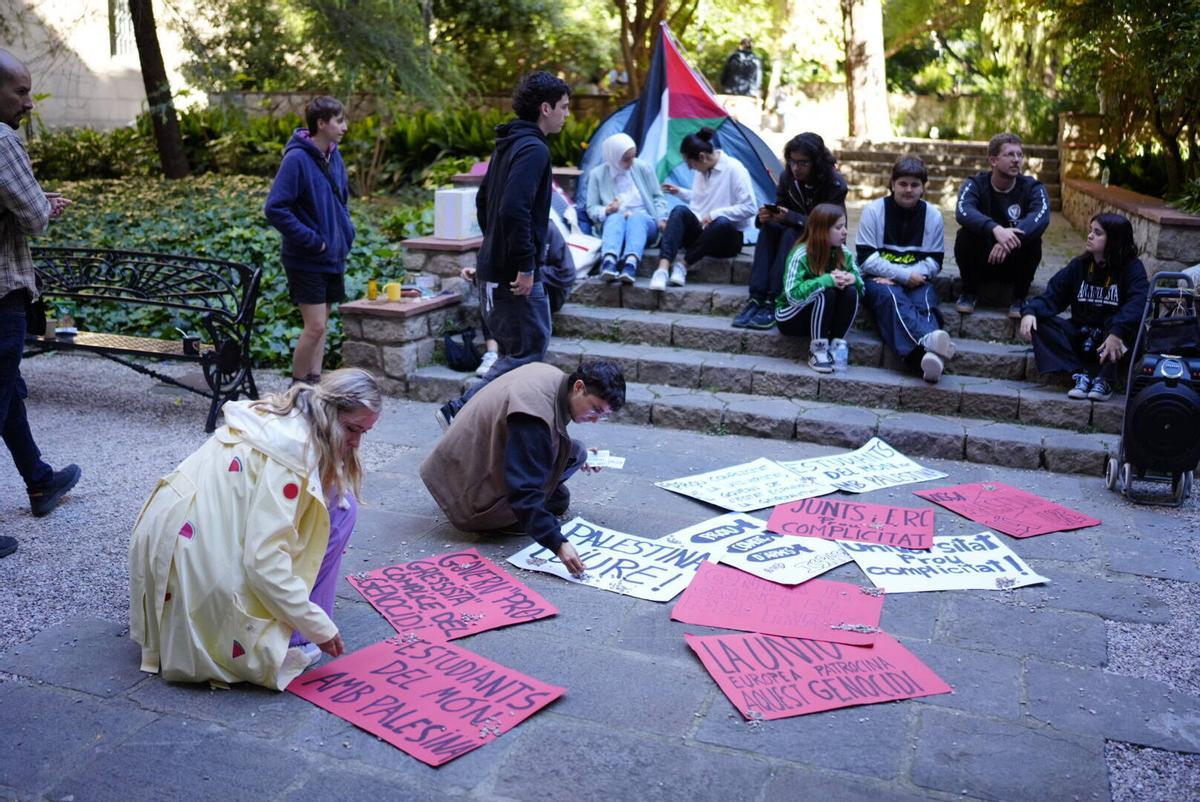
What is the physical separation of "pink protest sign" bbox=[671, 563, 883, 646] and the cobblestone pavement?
0.33 ft

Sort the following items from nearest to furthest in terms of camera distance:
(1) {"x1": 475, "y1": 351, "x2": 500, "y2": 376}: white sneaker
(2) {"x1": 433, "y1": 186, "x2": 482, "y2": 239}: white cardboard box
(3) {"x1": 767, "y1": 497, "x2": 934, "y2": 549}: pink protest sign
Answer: (3) {"x1": 767, "y1": 497, "x2": 934, "y2": 549}: pink protest sign, (1) {"x1": 475, "y1": 351, "x2": 500, "y2": 376}: white sneaker, (2) {"x1": 433, "y1": 186, "x2": 482, "y2": 239}: white cardboard box

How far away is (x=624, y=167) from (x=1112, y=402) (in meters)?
3.86

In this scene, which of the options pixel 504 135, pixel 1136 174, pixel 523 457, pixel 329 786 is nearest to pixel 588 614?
pixel 523 457

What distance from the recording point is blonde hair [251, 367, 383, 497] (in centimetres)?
320

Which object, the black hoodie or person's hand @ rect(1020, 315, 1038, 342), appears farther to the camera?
person's hand @ rect(1020, 315, 1038, 342)

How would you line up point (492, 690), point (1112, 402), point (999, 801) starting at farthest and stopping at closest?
point (1112, 402)
point (492, 690)
point (999, 801)

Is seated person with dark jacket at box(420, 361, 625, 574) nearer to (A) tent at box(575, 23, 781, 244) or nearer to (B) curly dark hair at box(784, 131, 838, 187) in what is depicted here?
(B) curly dark hair at box(784, 131, 838, 187)

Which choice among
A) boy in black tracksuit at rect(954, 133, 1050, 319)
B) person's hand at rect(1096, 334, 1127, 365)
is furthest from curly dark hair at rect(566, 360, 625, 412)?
boy in black tracksuit at rect(954, 133, 1050, 319)

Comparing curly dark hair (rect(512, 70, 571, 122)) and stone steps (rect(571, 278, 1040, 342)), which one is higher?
curly dark hair (rect(512, 70, 571, 122))

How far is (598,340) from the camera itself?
24.5 feet

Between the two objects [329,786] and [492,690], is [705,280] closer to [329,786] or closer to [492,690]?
[492,690]

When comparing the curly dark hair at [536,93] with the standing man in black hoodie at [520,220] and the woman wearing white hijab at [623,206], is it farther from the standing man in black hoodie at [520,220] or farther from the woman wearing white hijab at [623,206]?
the woman wearing white hijab at [623,206]

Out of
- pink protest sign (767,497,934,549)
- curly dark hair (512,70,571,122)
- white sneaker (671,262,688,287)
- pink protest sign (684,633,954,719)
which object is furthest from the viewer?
white sneaker (671,262,688,287)

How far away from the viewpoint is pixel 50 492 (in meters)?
4.84
